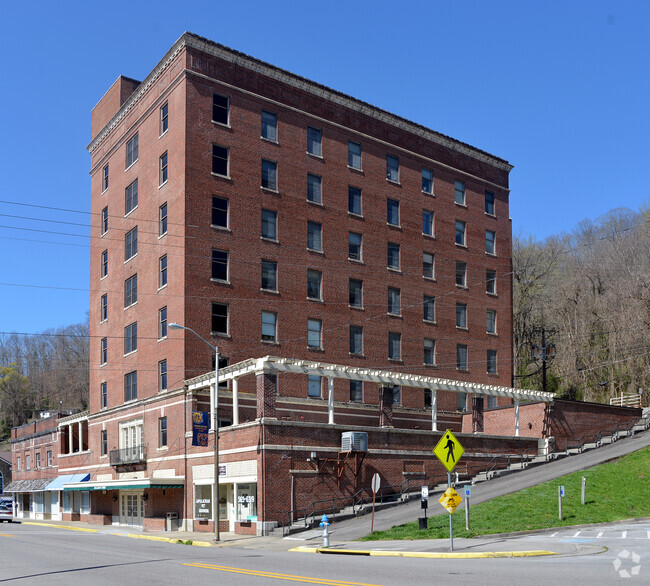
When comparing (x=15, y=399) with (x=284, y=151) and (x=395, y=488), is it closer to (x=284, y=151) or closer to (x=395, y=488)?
(x=284, y=151)

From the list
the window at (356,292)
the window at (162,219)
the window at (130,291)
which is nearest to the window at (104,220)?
the window at (130,291)

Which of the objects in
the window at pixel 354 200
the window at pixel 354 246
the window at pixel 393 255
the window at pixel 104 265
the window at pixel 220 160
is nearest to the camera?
the window at pixel 220 160

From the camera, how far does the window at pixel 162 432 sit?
46497mm

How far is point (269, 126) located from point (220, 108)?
146 inches

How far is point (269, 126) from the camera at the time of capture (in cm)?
5084

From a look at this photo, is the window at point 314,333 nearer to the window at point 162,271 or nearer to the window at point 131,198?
the window at point 162,271

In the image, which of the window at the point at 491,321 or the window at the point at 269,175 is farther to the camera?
the window at the point at 491,321

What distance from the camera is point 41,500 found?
239 ft

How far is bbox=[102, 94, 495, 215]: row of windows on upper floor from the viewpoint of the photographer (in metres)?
48.4

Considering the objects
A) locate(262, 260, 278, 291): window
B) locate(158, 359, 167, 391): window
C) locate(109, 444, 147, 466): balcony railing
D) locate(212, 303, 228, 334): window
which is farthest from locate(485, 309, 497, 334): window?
locate(109, 444, 147, 466): balcony railing

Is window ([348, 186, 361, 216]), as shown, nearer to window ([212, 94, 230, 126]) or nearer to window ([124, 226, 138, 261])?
window ([212, 94, 230, 126])

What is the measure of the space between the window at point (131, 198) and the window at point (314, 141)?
12.2m

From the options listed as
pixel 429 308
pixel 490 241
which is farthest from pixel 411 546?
pixel 490 241

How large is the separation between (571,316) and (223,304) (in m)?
42.4
